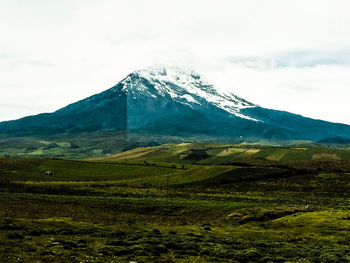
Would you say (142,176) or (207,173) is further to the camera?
(142,176)

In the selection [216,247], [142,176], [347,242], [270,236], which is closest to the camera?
[216,247]

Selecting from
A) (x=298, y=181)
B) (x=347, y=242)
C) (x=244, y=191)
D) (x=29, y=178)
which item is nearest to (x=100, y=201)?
(x=244, y=191)

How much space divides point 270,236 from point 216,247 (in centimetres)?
1502

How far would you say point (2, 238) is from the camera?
35.8 meters

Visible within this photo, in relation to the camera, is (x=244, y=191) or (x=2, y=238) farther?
(x=244, y=191)

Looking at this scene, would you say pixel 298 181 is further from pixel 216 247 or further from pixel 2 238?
pixel 2 238

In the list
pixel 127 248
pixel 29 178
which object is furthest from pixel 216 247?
pixel 29 178

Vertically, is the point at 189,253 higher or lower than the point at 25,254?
lower

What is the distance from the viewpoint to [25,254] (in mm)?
29938

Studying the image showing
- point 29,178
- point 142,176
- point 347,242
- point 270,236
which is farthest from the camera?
point 142,176

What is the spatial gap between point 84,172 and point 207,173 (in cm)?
6697

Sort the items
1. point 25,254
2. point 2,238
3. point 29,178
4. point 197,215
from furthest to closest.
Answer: point 29,178
point 197,215
point 2,238
point 25,254

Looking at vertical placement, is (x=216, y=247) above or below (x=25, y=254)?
below

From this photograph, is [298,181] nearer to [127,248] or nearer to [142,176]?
[142,176]
